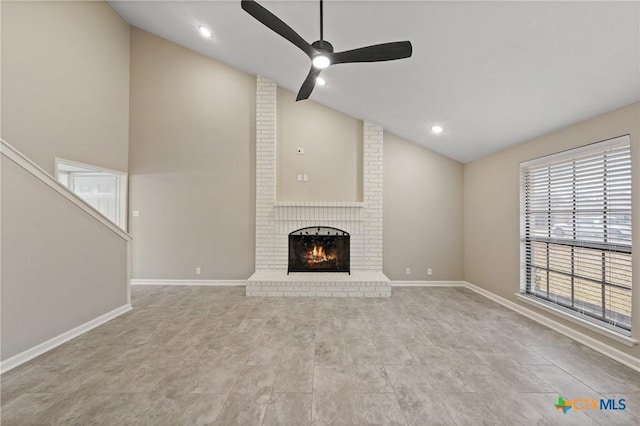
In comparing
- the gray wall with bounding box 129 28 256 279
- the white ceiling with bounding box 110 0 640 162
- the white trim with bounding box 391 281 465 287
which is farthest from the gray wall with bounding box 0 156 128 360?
the white trim with bounding box 391 281 465 287

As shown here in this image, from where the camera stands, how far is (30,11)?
11.2 feet

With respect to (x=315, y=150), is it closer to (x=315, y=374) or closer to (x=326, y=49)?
(x=326, y=49)

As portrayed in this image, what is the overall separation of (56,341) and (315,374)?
105 inches

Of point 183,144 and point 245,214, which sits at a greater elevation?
point 183,144

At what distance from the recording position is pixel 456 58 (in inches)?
101

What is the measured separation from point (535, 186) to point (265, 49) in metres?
4.30

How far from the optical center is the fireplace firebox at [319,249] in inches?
189

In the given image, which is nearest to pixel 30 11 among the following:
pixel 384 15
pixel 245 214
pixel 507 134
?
pixel 245 214

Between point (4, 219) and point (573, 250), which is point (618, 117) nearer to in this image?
point (573, 250)

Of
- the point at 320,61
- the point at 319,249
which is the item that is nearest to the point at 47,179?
the point at 320,61

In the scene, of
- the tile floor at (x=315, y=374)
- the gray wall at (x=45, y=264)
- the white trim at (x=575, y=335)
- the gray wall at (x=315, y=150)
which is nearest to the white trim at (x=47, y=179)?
the gray wall at (x=45, y=264)

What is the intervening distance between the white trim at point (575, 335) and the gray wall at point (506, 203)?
50 millimetres

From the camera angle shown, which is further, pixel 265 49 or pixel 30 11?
pixel 265 49

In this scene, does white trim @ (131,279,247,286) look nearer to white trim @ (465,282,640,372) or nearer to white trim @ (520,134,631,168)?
white trim @ (465,282,640,372)
